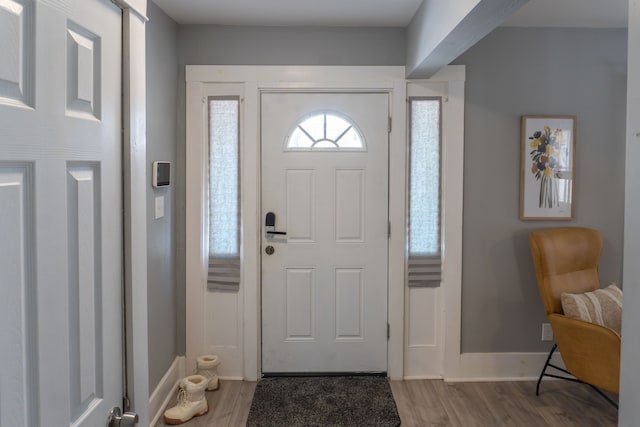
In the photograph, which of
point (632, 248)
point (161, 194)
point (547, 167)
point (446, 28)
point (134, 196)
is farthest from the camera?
point (547, 167)

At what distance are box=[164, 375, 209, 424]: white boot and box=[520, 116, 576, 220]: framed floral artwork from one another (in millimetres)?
2338

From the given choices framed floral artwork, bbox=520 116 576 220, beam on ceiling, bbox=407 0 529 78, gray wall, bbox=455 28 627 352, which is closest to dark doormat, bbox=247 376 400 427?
gray wall, bbox=455 28 627 352

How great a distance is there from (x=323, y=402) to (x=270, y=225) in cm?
118

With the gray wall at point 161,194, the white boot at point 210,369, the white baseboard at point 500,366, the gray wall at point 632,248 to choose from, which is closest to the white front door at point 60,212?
the gray wall at point 632,248

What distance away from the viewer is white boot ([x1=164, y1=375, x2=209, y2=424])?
285 centimetres

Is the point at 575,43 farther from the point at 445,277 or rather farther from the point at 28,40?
the point at 28,40

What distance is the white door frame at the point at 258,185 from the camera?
333 centimetres

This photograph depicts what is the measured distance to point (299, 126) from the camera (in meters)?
3.40

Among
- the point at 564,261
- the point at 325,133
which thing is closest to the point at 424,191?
the point at 325,133

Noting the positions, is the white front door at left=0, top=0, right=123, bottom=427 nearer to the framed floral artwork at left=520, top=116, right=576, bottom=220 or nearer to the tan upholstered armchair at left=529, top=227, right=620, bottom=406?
the tan upholstered armchair at left=529, top=227, right=620, bottom=406

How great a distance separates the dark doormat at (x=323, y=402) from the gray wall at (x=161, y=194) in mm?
666

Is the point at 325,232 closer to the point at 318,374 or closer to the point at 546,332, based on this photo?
the point at 318,374

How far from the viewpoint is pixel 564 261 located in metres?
3.14

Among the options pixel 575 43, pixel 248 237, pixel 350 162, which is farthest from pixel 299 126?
pixel 575 43
